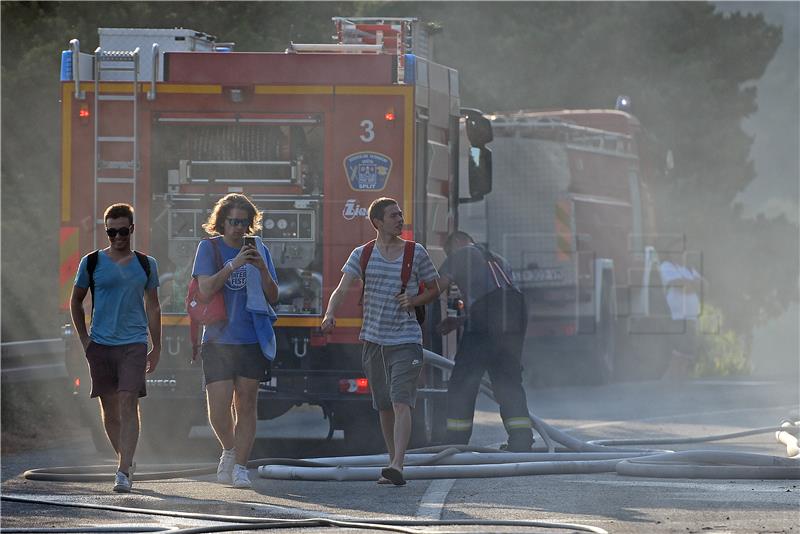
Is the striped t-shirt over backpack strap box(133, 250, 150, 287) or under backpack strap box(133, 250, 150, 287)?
under

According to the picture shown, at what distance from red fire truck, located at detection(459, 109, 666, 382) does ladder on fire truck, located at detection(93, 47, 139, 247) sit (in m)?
9.32

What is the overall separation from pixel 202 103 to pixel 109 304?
301 centimetres

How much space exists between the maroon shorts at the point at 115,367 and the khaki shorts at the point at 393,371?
130cm

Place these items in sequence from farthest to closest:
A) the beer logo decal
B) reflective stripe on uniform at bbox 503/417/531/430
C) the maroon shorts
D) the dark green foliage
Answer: the dark green foliage
the beer logo decal
reflective stripe on uniform at bbox 503/417/531/430
the maroon shorts

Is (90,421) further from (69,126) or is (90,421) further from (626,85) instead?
(626,85)

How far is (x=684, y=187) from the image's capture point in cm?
4138

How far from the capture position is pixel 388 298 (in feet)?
32.0

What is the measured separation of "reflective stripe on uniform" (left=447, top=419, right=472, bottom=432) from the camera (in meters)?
11.7

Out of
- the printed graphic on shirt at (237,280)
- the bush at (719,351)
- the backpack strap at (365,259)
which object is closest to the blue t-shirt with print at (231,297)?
the printed graphic on shirt at (237,280)

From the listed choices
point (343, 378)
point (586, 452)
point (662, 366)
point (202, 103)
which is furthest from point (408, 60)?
point (662, 366)

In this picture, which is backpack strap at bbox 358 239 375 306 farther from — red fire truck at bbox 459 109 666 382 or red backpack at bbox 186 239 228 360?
red fire truck at bbox 459 109 666 382

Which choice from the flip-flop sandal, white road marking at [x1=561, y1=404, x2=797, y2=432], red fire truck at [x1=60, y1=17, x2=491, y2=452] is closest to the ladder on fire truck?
red fire truck at [x1=60, y1=17, x2=491, y2=452]

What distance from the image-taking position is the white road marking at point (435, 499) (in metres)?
8.00

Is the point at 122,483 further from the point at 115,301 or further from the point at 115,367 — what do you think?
the point at 115,301
